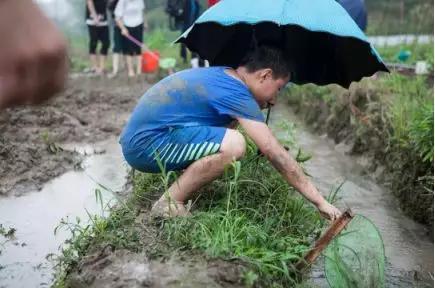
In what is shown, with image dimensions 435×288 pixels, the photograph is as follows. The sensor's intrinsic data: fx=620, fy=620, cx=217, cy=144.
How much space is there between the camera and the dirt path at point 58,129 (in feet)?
18.8

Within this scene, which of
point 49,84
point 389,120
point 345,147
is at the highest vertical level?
point 49,84

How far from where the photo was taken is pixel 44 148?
6531mm

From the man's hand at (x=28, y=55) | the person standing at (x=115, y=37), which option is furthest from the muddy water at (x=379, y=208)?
the person standing at (x=115, y=37)

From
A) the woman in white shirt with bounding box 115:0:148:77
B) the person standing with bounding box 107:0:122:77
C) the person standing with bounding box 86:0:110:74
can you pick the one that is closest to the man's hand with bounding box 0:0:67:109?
the woman in white shirt with bounding box 115:0:148:77

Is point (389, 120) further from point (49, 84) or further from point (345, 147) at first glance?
point (49, 84)

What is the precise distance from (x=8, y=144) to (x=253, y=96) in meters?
3.40

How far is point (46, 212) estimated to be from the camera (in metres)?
4.86

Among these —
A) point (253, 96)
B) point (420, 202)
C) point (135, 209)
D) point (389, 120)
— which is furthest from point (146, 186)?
point (389, 120)

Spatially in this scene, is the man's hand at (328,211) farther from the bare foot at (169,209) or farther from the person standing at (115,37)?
the person standing at (115,37)

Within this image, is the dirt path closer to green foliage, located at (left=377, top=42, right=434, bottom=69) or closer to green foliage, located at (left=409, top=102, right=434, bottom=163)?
green foliage, located at (left=409, top=102, right=434, bottom=163)

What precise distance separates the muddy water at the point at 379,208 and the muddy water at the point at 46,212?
5.84 feet

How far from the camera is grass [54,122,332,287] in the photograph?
2.85m

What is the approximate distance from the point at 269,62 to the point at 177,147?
0.75 metres

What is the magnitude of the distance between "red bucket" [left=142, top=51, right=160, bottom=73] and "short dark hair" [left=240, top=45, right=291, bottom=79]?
28.4 ft
